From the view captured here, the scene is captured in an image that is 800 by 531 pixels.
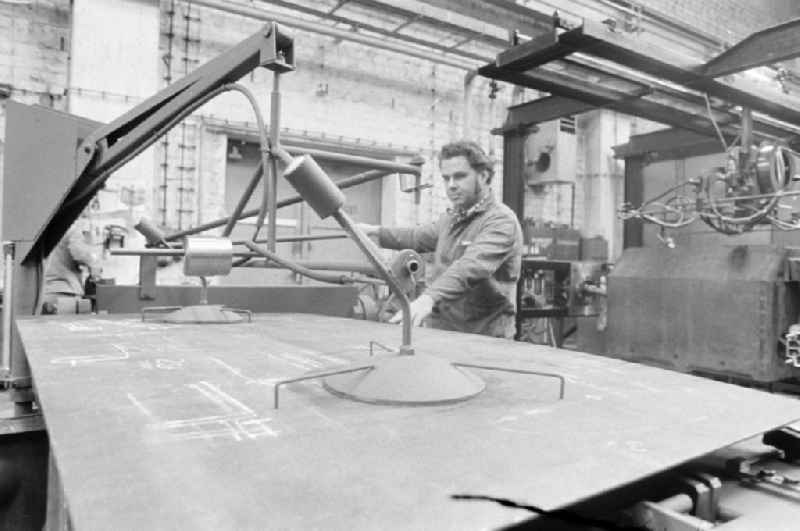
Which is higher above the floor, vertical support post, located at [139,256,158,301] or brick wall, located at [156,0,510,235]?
brick wall, located at [156,0,510,235]

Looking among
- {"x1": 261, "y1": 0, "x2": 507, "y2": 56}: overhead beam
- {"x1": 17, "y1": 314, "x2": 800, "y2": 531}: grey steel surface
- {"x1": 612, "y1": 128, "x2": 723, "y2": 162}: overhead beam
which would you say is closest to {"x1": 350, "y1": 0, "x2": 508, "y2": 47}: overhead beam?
{"x1": 261, "y1": 0, "x2": 507, "y2": 56}: overhead beam

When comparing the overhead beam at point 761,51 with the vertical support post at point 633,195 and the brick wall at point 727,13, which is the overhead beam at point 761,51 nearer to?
the vertical support post at point 633,195

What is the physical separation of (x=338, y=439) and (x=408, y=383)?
6.9 inches

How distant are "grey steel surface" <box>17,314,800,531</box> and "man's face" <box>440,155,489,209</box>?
3.59 feet

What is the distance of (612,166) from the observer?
6707 mm

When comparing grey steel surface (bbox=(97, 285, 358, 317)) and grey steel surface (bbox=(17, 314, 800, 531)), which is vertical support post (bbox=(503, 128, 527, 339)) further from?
grey steel surface (bbox=(17, 314, 800, 531))

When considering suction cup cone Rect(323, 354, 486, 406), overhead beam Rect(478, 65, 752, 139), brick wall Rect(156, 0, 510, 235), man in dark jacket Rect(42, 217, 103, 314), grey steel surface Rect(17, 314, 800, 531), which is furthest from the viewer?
brick wall Rect(156, 0, 510, 235)

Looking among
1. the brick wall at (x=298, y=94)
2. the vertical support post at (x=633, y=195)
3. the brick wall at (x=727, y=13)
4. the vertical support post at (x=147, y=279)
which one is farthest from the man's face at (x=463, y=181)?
the brick wall at (x=727, y=13)

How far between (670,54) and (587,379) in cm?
195

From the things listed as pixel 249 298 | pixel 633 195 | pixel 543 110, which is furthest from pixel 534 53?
pixel 633 195

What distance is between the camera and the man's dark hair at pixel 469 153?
6.73ft

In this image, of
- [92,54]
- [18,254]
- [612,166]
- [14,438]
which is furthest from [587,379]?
[612,166]

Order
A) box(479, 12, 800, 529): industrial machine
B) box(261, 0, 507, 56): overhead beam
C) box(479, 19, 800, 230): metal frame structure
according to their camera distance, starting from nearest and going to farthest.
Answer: box(479, 19, 800, 230): metal frame structure < box(479, 12, 800, 529): industrial machine < box(261, 0, 507, 56): overhead beam

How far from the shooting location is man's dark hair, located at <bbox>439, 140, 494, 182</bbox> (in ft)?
6.73
